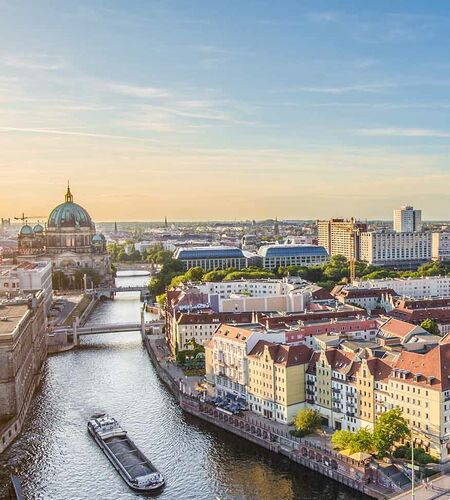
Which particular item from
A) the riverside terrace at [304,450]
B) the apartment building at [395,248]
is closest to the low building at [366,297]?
the riverside terrace at [304,450]

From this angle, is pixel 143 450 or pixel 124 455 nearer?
pixel 124 455

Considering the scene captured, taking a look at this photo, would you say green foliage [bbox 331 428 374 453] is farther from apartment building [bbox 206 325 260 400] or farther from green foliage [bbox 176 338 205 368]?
green foliage [bbox 176 338 205 368]

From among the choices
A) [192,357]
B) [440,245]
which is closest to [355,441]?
[192,357]

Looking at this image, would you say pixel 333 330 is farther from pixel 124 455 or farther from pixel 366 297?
pixel 366 297

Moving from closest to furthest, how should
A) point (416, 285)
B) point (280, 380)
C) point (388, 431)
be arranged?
point (388, 431), point (280, 380), point (416, 285)

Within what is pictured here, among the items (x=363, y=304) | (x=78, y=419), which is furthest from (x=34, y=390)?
(x=363, y=304)

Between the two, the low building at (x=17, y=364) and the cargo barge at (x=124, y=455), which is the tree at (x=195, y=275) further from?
the cargo barge at (x=124, y=455)

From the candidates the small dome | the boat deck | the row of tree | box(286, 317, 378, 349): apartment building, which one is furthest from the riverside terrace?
the small dome
